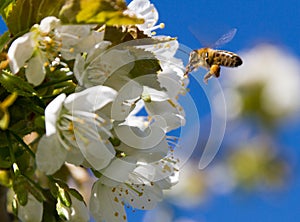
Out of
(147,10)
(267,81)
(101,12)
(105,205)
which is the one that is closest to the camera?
(101,12)

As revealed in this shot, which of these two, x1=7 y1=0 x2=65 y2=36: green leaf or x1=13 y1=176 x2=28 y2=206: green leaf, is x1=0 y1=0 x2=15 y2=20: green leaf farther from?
x1=13 y1=176 x2=28 y2=206: green leaf

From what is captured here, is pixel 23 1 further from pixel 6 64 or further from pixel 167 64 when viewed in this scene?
pixel 167 64

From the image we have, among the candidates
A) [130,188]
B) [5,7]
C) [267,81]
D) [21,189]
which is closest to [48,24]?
[5,7]

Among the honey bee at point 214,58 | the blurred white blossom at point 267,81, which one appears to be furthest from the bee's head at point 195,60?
→ the blurred white blossom at point 267,81

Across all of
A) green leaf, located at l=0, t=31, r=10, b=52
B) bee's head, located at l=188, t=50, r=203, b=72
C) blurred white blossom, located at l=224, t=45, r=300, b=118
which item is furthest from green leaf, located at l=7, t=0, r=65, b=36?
blurred white blossom, located at l=224, t=45, r=300, b=118

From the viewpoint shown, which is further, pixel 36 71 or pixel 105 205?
pixel 105 205

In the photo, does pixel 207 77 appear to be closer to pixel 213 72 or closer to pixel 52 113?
pixel 213 72

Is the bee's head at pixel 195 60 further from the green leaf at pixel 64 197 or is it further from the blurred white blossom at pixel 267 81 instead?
the blurred white blossom at pixel 267 81
